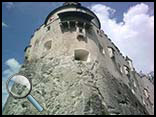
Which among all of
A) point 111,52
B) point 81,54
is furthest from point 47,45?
point 111,52

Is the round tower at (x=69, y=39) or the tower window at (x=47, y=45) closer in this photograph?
the round tower at (x=69, y=39)

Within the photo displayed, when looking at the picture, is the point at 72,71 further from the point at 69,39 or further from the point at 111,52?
the point at 111,52

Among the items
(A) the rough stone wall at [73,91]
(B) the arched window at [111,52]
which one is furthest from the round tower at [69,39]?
(B) the arched window at [111,52]

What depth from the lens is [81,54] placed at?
13984mm

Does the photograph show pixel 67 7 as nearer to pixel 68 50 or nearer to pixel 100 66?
pixel 68 50

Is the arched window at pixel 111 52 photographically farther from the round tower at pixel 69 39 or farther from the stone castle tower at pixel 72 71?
the round tower at pixel 69 39

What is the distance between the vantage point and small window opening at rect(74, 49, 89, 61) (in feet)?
45.2

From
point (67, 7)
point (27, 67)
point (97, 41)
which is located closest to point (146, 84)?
point (97, 41)

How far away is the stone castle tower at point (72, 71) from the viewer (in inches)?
427

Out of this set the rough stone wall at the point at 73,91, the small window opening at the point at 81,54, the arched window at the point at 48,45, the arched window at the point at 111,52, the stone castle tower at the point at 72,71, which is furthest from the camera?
the arched window at the point at 111,52

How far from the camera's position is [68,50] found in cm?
1366

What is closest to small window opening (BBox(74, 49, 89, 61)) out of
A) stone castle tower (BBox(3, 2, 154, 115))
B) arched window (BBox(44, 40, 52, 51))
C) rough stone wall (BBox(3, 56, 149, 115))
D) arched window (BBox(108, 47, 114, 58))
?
stone castle tower (BBox(3, 2, 154, 115))

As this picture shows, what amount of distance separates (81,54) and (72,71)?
188cm

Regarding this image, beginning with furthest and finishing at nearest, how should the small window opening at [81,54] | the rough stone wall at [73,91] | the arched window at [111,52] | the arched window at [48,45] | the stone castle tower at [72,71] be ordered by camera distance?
the arched window at [111,52], the arched window at [48,45], the small window opening at [81,54], the stone castle tower at [72,71], the rough stone wall at [73,91]
